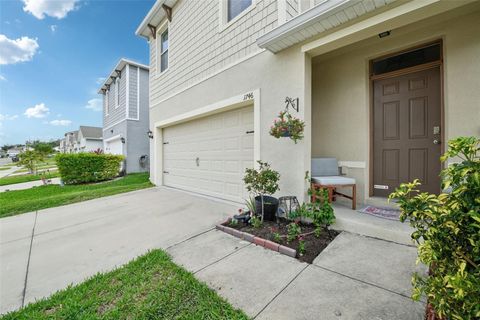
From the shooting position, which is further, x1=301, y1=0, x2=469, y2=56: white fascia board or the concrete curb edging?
the concrete curb edging

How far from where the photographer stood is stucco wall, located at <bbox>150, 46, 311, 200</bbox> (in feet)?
10.6

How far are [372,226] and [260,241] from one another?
1473 millimetres

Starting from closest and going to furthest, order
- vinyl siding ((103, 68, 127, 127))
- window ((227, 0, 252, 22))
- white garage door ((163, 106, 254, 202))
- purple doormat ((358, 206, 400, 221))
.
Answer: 1. purple doormat ((358, 206, 400, 221))
2. window ((227, 0, 252, 22))
3. white garage door ((163, 106, 254, 202))
4. vinyl siding ((103, 68, 127, 127))

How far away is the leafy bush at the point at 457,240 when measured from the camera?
923 millimetres

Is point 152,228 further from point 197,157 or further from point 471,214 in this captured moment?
point 471,214

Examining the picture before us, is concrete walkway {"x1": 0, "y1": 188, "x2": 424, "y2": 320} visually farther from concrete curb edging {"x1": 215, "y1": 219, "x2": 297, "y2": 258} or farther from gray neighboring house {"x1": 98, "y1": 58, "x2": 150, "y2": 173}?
gray neighboring house {"x1": 98, "y1": 58, "x2": 150, "y2": 173}

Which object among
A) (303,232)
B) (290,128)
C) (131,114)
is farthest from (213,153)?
(131,114)

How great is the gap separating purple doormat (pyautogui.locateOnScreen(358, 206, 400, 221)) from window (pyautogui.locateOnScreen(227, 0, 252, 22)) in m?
4.53

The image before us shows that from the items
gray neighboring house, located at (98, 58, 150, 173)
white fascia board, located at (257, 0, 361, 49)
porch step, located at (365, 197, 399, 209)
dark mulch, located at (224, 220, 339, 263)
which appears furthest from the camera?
gray neighboring house, located at (98, 58, 150, 173)

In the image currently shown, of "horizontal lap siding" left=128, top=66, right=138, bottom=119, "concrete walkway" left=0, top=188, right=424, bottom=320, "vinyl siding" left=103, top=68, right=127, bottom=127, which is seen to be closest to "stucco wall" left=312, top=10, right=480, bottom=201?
"concrete walkway" left=0, top=188, right=424, bottom=320

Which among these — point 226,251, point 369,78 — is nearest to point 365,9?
point 369,78

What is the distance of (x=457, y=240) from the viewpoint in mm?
1047

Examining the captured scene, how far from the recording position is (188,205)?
456cm

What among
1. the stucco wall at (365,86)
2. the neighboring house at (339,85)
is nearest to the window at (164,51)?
the neighboring house at (339,85)
